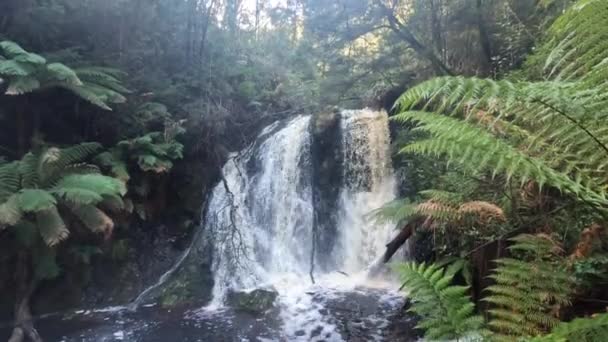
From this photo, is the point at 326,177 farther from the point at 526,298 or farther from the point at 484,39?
the point at 526,298

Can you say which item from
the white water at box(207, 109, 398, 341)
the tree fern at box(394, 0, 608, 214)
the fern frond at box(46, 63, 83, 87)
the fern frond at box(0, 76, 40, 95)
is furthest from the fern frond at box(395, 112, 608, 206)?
the fern frond at box(0, 76, 40, 95)

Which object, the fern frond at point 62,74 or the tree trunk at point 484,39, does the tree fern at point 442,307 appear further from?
the tree trunk at point 484,39

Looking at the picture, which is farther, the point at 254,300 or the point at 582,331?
the point at 254,300

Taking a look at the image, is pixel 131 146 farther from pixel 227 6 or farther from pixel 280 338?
pixel 227 6

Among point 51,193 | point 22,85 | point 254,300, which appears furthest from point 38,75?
point 254,300

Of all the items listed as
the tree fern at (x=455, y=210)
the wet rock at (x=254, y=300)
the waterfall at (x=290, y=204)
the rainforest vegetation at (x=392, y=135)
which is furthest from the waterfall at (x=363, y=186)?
the tree fern at (x=455, y=210)

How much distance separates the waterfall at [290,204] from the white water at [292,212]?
0.02 metres

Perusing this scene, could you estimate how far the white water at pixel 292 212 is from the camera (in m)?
7.64

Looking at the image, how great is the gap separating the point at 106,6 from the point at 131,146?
10.4 ft

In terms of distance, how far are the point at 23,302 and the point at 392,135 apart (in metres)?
7.42

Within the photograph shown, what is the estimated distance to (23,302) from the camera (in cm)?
562

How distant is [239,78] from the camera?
1125 cm

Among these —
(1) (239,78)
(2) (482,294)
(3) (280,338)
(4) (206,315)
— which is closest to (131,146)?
(4) (206,315)

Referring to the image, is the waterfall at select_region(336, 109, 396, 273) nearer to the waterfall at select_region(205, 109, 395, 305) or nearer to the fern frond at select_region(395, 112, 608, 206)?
the waterfall at select_region(205, 109, 395, 305)
